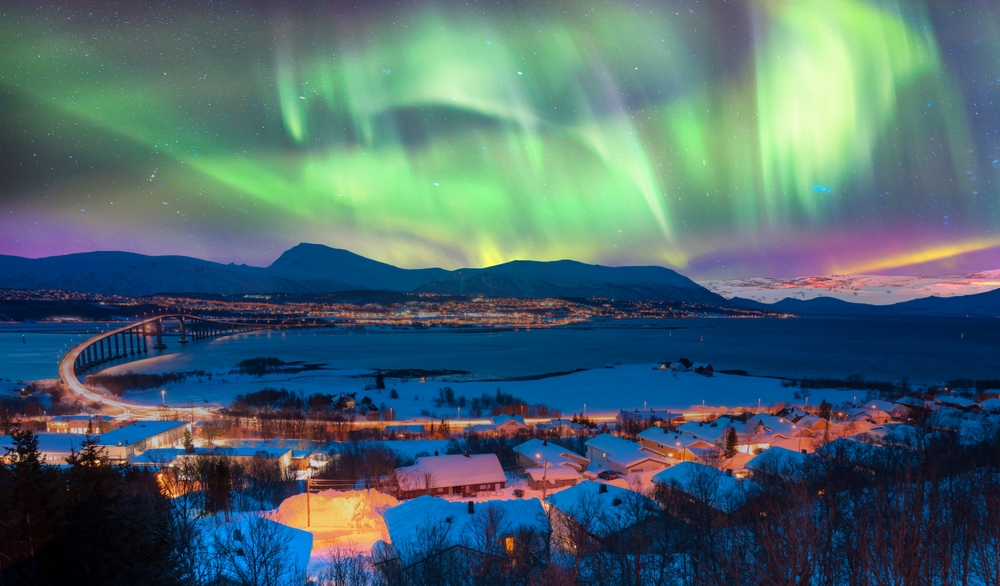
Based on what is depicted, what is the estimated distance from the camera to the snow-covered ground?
94.7ft

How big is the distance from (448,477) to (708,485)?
684 centimetres

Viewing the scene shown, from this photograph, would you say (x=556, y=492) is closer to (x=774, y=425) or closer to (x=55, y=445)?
(x=774, y=425)

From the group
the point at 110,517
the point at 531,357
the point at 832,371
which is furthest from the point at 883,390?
the point at 110,517

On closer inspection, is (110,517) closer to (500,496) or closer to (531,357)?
(500,496)

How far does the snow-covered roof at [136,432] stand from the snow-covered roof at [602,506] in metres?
15.5

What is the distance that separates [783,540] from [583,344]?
63.6 metres

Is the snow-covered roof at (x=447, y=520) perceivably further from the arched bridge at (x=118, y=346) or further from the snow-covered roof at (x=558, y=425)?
the arched bridge at (x=118, y=346)

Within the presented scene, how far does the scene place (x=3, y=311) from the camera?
8631cm

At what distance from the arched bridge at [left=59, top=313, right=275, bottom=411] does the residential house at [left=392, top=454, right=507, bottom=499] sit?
20.1 meters

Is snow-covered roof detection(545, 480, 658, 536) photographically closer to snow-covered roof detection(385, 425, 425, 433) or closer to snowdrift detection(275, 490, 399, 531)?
snowdrift detection(275, 490, 399, 531)

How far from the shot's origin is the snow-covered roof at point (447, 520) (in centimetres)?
873

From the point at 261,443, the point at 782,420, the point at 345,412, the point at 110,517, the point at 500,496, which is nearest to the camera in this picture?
the point at 110,517

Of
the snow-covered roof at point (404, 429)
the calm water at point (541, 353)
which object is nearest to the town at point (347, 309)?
the calm water at point (541, 353)

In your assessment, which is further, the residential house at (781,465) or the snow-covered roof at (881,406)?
the snow-covered roof at (881,406)
